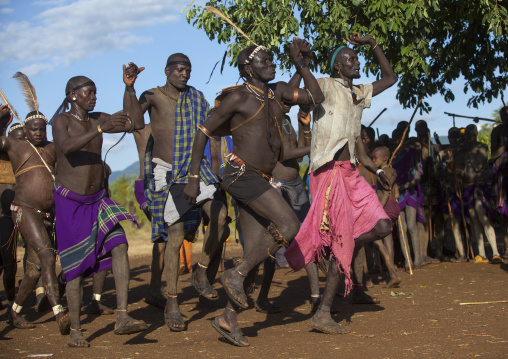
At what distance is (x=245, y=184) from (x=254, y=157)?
0.26m

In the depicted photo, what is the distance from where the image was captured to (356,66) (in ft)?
21.6

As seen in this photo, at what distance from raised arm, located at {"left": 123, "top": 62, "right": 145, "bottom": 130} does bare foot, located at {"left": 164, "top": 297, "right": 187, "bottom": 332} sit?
174cm

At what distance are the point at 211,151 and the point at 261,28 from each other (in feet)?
8.81

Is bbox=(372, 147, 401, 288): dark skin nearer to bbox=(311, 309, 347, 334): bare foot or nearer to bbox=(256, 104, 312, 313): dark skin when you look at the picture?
bbox=(256, 104, 312, 313): dark skin

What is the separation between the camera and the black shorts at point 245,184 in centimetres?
570

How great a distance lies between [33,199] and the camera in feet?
24.4

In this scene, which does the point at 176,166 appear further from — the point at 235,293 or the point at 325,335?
the point at 325,335

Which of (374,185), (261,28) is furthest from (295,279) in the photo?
(261,28)

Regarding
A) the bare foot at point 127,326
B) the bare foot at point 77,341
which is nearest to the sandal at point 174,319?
the bare foot at point 127,326

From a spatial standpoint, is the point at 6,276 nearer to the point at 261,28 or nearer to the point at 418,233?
the point at 261,28

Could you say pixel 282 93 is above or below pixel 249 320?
above

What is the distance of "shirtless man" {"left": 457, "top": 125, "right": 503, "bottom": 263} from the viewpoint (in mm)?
11031

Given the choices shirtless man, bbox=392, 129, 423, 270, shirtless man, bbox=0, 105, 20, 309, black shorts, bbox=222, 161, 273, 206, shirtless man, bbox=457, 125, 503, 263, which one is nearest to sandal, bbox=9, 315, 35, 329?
shirtless man, bbox=0, 105, 20, 309

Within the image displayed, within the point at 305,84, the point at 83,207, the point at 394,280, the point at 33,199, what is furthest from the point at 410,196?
the point at 83,207
